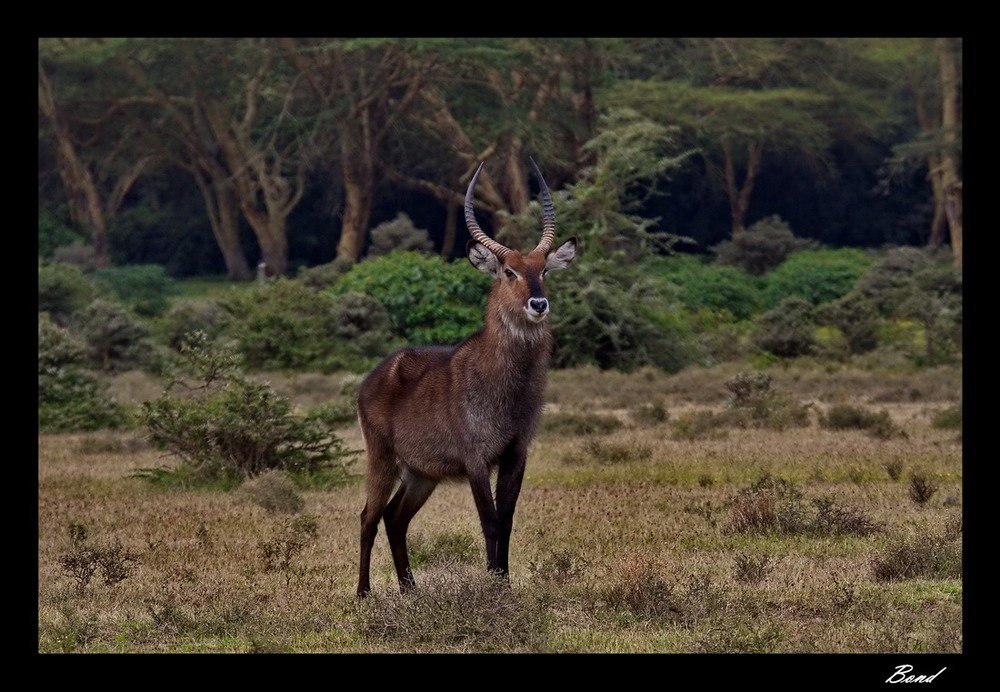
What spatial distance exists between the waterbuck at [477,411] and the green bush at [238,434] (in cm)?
453

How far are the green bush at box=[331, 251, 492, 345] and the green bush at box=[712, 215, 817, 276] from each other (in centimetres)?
1544

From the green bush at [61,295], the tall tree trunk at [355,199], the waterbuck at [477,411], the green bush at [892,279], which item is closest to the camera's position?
the waterbuck at [477,411]

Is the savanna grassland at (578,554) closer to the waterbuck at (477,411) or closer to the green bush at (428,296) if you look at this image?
the waterbuck at (477,411)

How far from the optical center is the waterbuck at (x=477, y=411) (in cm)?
867

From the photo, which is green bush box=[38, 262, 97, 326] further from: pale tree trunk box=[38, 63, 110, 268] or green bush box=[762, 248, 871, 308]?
green bush box=[762, 248, 871, 308]

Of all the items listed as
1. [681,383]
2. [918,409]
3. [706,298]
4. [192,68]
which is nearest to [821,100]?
[706,298]

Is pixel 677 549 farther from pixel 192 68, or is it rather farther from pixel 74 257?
pixel 74 257

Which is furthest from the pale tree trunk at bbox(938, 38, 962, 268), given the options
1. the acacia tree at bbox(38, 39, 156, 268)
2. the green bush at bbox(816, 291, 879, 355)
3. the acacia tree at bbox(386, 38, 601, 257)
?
the acacia tree at bbox(38, 39, 156, 268)

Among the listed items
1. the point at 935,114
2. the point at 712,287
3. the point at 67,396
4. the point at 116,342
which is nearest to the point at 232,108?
the point at 712,287

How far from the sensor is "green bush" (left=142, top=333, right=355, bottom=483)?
13914 mm

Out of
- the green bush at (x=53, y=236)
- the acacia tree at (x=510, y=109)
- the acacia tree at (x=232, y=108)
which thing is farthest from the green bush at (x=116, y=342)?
the green bush at (x=53, y=236)

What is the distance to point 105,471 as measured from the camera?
49.5 feet

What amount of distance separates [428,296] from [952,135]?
1844 cm

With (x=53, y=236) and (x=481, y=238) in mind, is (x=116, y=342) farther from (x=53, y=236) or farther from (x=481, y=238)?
(x=53, y=236)
